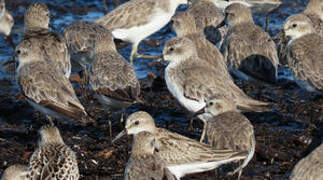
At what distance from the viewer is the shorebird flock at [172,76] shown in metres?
7.02

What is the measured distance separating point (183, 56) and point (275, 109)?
1.77 metres

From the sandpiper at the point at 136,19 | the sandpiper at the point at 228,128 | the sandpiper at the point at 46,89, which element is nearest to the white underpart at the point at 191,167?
the sandpiper at the point at 228,128

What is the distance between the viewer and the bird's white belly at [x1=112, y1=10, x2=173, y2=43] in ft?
41.6

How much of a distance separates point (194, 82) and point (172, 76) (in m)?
0.47

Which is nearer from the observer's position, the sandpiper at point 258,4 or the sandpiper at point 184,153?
the sandpiper at point 184,153

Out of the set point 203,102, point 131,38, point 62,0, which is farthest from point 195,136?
point 62,0

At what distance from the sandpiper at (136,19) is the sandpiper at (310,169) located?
20.8 feet

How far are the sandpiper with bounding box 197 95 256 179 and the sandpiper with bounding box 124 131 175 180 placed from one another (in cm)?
95

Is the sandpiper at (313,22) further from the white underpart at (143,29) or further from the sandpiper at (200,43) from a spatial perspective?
the white underpart at (143,29)

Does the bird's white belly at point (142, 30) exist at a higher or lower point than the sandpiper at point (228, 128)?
lower

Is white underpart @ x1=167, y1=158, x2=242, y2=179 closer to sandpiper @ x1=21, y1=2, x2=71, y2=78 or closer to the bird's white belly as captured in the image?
sandpiper @ x1=21, y1=2, x2=71, y2=78

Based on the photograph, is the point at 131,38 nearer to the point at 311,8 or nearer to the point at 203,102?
the point at 311,8

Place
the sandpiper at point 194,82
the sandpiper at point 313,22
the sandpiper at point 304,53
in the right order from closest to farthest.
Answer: the sandpiper at point 194,82 → the sandpiper at point 304,53 → the sandpiper at point 313,22

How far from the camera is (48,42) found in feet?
35.0
